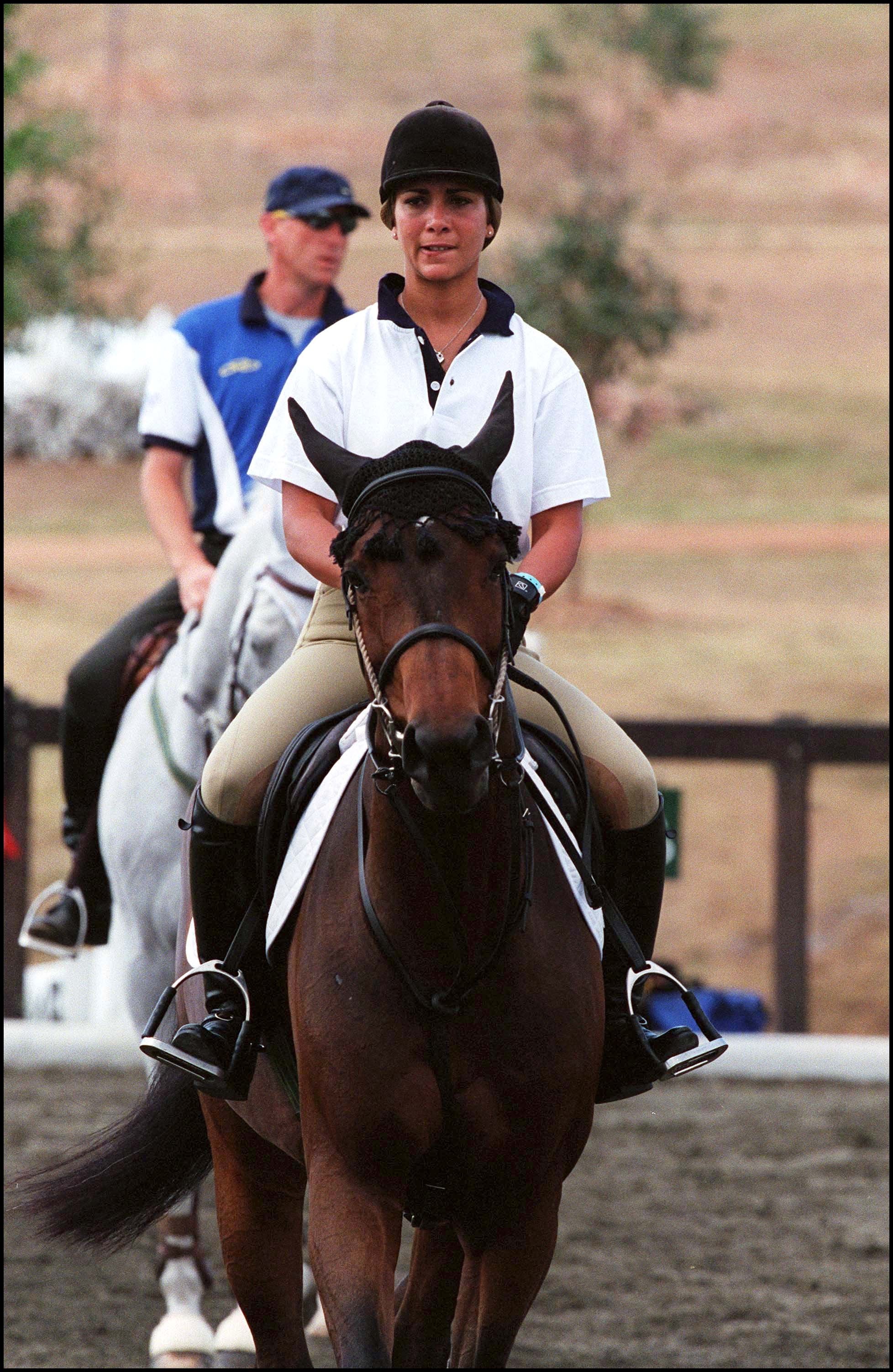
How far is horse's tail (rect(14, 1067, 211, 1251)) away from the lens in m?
4.55

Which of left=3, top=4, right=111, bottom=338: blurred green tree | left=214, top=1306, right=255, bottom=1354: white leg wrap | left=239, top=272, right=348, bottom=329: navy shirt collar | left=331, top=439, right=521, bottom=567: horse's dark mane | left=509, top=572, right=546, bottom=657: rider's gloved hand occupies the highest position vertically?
left=3, top=4, right=111, bottom=338: blurred green tree

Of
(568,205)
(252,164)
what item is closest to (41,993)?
(568,205)

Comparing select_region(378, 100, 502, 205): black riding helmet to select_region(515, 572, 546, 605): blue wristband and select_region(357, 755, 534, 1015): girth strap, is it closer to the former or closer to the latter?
select_region(515, 572, 546, 605): blue wristband

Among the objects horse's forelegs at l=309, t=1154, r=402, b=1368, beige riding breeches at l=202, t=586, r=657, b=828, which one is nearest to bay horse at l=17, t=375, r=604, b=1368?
horse's forelegs at l=309, t=1154, r=402, b=1368

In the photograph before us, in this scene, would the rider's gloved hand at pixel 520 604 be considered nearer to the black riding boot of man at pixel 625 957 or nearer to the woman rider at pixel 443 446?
A: the woman rider at pixel 443 446

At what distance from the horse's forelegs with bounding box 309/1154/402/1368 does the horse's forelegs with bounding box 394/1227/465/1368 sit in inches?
24.0

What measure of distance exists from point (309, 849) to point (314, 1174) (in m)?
0.62

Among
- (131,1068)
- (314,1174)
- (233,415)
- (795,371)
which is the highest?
(795,371)

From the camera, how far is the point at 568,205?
27.5 m

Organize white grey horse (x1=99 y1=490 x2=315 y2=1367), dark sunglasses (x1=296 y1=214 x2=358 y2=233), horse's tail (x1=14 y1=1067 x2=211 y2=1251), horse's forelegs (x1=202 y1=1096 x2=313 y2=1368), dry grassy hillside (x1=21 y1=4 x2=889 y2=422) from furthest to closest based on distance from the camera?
dry grassy hillside (x1=21 y1=4 x2=889 y2=422) → dark sunglasses (x1=296 y1=214 x2=358 y2=233) → white grey horse (x1=99 y1=490 x2=315 y2=1367) → horse's tail (x1=14 y1=1067 x2=211 y2=1251) → horse's forelegs (x1=202 y1=1096 x2=313 y2=1368)

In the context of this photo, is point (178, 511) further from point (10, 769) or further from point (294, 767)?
point (10, 769)

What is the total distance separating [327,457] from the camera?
3.31 meters

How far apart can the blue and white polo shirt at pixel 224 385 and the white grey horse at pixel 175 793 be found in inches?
9.4

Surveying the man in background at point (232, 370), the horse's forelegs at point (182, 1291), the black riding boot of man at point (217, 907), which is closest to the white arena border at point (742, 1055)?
the horse's forelegs at point (182, 1291)
